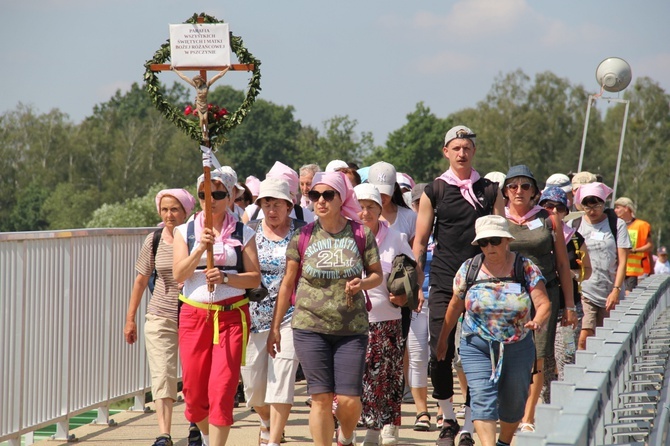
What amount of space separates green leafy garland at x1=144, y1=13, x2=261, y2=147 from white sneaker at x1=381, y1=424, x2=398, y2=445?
2.38 m

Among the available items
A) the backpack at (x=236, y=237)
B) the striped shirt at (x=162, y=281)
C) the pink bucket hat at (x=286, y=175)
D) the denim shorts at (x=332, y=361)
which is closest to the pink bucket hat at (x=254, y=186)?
the pink bucket hat at (x=286, y=175)

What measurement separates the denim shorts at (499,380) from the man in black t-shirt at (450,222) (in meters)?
1.12

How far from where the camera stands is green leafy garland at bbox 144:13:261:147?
753cm

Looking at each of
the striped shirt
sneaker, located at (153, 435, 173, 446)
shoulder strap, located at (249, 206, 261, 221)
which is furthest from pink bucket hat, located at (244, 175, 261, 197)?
sneaker, located at (153, 435, 173, 446)

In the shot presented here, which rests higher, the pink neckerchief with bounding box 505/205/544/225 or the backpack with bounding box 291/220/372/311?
the pink neckerchief with bounding box 505/205/544/225

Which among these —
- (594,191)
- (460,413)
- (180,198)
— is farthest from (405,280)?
(594,191)

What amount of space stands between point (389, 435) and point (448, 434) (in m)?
0.42

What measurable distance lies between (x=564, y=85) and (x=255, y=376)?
289 feet

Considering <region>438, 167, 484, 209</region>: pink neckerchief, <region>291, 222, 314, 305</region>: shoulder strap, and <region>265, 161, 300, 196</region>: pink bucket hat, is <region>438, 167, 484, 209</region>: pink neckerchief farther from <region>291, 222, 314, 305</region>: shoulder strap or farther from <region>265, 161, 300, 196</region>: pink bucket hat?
<region>291, 222, 314, 305</region>: shoulder strap

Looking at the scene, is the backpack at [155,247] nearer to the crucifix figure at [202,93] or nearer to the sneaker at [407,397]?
the crucifix figure at [202,93]

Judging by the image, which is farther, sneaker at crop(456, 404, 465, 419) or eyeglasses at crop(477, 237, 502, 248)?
sneaker at crop(456, 404, 465, 419)

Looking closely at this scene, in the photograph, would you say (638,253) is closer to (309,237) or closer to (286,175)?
(286,175)

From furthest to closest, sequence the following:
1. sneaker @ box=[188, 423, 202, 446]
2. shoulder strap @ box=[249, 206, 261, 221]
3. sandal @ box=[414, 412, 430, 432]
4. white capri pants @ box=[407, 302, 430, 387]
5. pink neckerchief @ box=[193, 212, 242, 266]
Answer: white capri pants @ box=[407, 302, 430, 387] → sandal @ box=[414, 412, 430, 432] → shoulder strap @ box=[249, 206, 261, 221] → sneaker @ box=[188, 423, 202, 446] → pink neckerchief @ box=[193, 212, 242, 266]

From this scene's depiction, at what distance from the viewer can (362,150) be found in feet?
367
